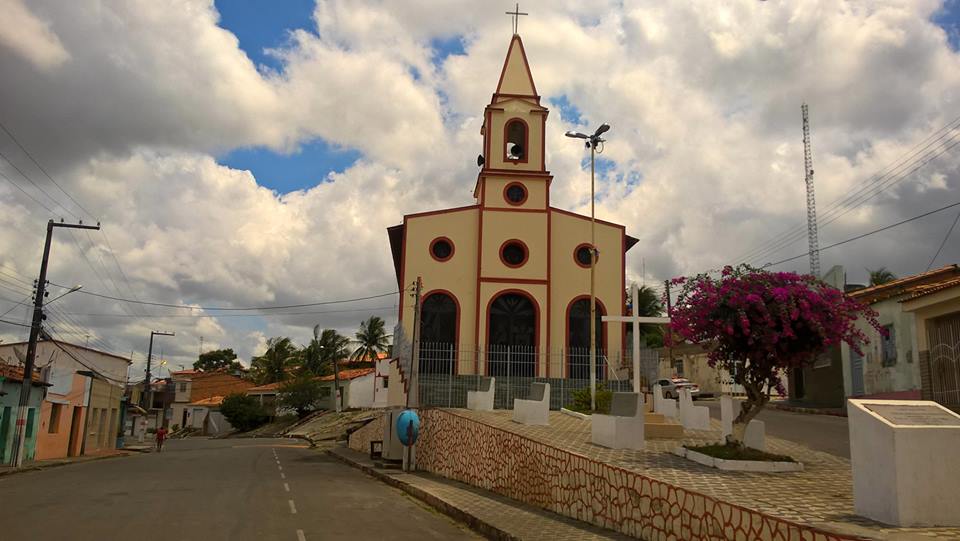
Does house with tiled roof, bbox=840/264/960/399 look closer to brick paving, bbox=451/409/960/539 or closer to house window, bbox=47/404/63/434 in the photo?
brick paving, bbox=451/409/960/539

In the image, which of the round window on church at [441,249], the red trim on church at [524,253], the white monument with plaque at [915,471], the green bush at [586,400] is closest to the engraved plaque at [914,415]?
the white monument with plaque at [915,471]

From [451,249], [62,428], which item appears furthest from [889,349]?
[62,428]

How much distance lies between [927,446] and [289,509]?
9.90 metres

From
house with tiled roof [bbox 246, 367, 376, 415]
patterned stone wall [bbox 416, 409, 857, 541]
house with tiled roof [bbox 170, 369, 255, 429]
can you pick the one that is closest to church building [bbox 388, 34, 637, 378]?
patterned stone wall [bbox 416, 409, 857, 541]

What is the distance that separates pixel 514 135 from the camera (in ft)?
99.6

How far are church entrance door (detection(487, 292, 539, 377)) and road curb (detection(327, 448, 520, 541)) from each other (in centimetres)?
705

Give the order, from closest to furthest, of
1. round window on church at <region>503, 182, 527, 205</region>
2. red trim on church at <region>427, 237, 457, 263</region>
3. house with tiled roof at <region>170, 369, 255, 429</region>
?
red trim on church at <region>427, 237, 457, 263</region>, round window on church at <region>503, 182, 527, 205</region>, house with tiled roof at <region>170, 369, 255, 429</region>

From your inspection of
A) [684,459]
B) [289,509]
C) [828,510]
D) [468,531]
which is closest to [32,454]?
[289,509]

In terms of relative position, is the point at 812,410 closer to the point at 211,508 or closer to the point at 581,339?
the point at 581,339

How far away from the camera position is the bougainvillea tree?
38.8 feet

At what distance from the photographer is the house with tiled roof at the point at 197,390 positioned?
76125 millimetres

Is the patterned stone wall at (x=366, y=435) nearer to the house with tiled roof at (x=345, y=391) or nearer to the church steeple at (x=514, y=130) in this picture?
the church steeple at (x=514, y=130)

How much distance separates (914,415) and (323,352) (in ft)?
200

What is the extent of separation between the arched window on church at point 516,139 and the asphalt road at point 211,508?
574 inches
